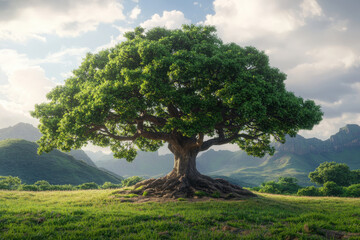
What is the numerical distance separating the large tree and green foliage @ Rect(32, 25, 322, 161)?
0.09 metres

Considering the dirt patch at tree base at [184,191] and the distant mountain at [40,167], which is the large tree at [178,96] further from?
the distant mountain at [40,167]

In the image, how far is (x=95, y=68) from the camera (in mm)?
24312

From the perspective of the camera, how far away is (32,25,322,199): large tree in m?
19.2

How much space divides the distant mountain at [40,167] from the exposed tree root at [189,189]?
479 feet

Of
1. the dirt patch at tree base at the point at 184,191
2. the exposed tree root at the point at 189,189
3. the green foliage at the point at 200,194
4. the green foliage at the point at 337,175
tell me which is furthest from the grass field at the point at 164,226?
the green foliage at the point at 337,175

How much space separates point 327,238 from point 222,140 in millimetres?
17440

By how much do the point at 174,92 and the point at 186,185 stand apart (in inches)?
434

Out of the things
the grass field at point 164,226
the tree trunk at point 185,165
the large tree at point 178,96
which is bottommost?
the grass field at point 164,226

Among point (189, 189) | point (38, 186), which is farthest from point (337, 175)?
point (38, 186)

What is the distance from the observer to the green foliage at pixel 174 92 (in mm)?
19125

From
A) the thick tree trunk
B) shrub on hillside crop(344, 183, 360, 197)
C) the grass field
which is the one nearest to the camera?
the grass field

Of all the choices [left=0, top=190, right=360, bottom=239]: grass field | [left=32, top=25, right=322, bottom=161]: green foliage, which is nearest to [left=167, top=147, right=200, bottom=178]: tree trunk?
[left=32, top=25, right=322, bottom=161]: green foliage

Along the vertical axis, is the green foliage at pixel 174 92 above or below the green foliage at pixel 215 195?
above

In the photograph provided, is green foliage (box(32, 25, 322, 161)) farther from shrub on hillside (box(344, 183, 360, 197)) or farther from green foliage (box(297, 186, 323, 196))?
shrub on hillside (box(344, 183, 360, 197))
